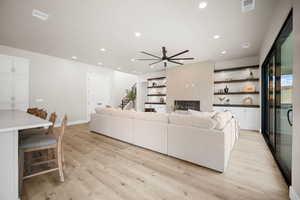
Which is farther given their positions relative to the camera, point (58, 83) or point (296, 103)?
point (58, 83)

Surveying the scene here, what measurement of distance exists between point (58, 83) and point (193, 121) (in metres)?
5.55

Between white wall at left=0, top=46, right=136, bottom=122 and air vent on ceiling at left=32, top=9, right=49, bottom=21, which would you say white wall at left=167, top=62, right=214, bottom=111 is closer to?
white wall at left=0, top=46, right=136, bottom=122

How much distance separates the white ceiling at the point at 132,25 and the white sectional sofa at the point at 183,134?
1.94 m

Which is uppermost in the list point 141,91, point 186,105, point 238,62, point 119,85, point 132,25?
point 132,25

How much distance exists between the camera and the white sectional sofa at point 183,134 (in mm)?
2125

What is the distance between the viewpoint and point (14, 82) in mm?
4090

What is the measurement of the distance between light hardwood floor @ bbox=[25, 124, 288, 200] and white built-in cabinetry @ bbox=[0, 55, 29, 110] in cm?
314

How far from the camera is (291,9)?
1.60 m

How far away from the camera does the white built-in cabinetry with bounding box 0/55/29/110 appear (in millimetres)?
3900

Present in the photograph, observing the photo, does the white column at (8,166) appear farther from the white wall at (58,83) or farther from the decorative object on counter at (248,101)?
the decorative object on counter at (248,101)

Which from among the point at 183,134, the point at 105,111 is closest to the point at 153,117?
the point at 183,134

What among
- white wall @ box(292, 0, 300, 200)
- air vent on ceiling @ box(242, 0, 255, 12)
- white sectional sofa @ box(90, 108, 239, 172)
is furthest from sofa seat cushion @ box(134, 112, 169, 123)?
air vent on ceiling @ box(242, 0, 255, 12)

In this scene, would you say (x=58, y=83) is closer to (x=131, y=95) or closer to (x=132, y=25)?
(x=131, y=95)

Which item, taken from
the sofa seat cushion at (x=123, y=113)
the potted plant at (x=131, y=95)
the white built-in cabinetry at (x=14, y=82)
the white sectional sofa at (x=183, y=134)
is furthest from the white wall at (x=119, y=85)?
the white sectional sofa at (x=183, y=134)
